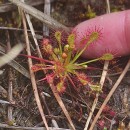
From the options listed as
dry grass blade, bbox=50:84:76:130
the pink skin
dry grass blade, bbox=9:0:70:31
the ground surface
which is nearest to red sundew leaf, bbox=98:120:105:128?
the ground surface

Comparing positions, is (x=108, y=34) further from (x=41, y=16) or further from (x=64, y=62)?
(x=41, y=16)

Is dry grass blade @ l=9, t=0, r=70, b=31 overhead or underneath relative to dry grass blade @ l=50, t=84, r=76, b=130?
overhead

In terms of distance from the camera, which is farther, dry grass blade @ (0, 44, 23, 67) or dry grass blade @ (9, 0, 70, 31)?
dry grass blade @ (9, 0, 70, 31)

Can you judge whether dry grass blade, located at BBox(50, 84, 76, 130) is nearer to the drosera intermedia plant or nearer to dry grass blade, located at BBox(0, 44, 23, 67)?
the drosera intermedia plant

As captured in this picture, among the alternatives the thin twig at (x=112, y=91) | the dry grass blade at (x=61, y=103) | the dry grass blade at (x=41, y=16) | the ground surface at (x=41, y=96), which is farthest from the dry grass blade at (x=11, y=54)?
the thin twig at (x=112, y=91)

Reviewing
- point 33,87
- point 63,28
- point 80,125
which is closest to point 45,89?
point 33,87

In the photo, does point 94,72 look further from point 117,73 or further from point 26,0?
point 26,0
